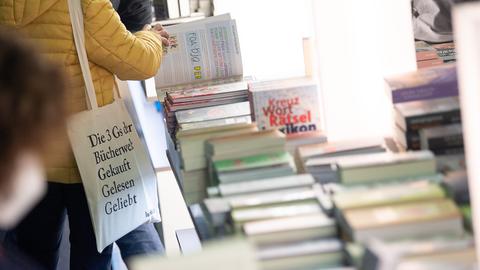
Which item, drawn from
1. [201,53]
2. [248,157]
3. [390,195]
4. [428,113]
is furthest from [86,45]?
[390,195]

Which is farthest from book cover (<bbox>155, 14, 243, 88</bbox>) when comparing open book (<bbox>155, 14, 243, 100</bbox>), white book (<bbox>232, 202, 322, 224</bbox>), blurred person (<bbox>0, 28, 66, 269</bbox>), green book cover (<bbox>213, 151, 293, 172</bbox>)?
blurred person (<bbox>0, 28, 66, 269</bbox>)

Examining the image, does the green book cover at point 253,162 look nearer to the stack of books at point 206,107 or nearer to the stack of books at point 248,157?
the stack of books at point 248,157

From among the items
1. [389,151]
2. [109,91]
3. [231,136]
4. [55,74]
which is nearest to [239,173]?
[231,136]

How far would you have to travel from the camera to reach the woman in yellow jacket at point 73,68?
3.25 meters

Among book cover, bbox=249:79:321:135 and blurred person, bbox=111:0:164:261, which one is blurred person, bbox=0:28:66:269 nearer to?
book cover, bbox=249:79:321:135

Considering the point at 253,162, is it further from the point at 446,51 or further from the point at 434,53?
the point at 446,51

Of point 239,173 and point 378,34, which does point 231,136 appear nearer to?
point 239,173

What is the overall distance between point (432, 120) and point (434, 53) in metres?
1.47

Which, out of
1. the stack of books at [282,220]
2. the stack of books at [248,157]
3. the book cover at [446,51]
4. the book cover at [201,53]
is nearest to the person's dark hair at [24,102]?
the stack of books at [282,220]

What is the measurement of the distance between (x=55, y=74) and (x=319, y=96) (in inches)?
56.1

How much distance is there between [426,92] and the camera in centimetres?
254

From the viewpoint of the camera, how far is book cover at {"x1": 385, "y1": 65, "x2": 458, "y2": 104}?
2508 mm

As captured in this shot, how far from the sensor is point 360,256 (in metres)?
1.92

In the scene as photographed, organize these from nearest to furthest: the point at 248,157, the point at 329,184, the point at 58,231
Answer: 1. the point at 329,184
2. the point at 248,157
3. the point at 58,231
